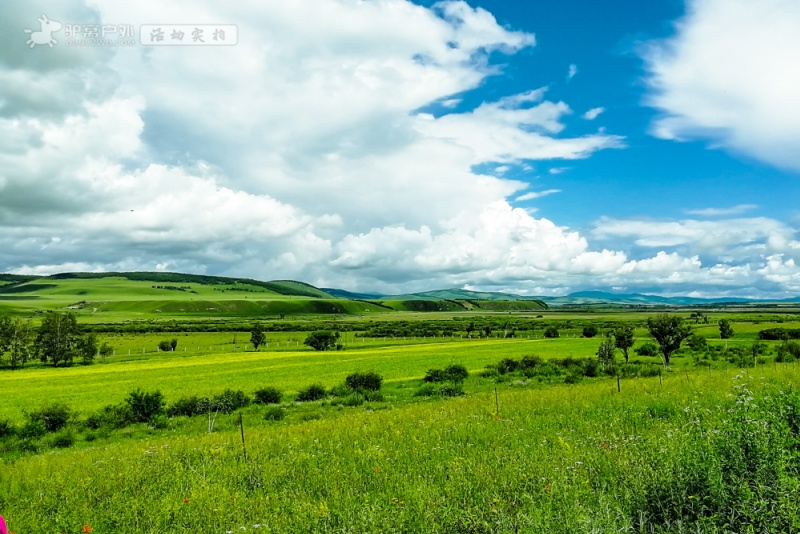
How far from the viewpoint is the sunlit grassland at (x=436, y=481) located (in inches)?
283

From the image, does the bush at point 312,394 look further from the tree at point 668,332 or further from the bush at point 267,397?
the tree at point 668,332

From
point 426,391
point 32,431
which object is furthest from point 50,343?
point 426,391

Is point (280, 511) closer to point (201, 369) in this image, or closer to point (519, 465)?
point (519, 465)

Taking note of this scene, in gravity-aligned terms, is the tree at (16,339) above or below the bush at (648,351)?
above

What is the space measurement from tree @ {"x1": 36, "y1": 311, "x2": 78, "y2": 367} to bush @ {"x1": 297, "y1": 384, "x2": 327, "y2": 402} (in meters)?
67.5

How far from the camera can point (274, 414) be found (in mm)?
30562

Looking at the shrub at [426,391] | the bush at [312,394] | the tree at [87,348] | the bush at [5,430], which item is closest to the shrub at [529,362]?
the shrub at [426,391]

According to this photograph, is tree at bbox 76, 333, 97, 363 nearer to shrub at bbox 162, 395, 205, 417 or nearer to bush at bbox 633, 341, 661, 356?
shrub at bbox 162, 395, 205, 417

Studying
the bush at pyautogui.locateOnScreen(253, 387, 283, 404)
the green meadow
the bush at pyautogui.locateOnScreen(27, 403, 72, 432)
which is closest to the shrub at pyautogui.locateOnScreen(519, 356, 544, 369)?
the green meadow

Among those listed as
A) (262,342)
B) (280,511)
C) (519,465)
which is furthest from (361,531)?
(262,342)

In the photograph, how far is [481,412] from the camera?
2016cm

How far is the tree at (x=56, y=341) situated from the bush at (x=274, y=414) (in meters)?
70.3

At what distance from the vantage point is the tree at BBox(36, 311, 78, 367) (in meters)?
82.0

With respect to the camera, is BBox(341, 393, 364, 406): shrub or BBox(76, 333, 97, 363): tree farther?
BBox(76, 333, 97, 363): tree
